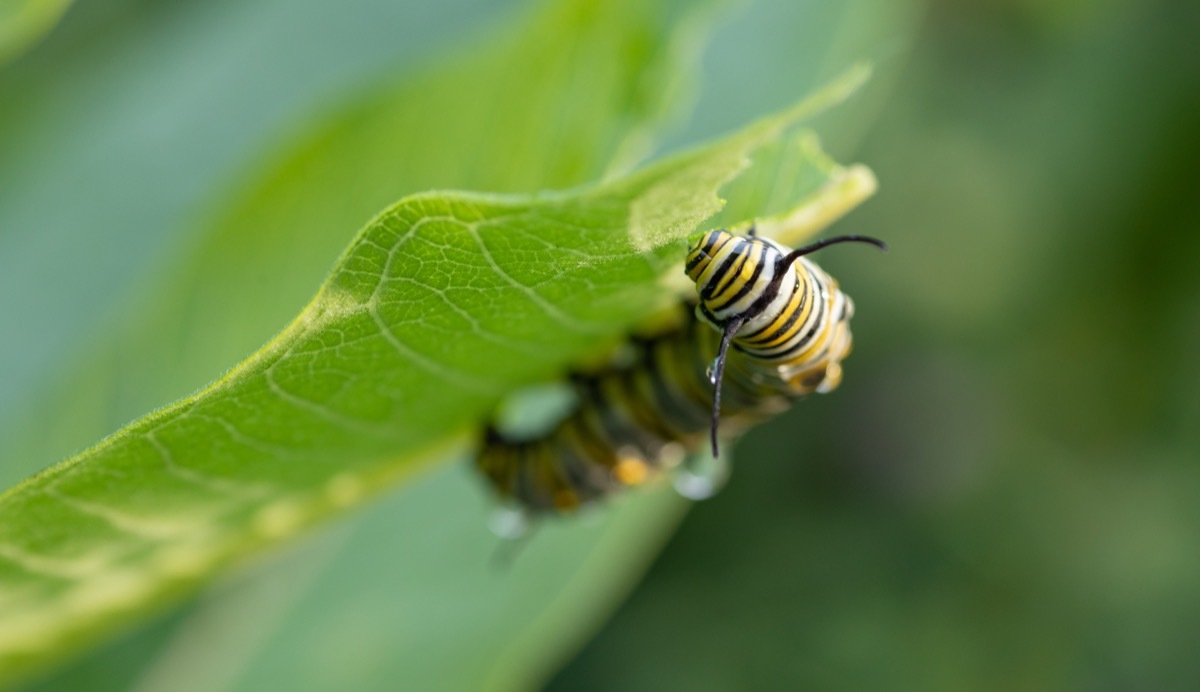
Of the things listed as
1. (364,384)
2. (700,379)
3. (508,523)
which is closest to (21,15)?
→ (364,384)

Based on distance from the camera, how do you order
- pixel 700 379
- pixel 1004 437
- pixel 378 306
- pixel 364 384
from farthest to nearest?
pixel 1004 437
pixel 700 379
pixel 364 384
pixel 378 306

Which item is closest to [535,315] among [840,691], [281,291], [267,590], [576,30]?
[576,30]

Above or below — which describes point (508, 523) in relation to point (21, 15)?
below

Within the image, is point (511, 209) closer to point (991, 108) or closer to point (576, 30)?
point (576, 30)

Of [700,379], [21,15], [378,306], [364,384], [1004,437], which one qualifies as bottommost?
[1004,437]

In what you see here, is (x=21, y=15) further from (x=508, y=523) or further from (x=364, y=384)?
(x=508, y=523)

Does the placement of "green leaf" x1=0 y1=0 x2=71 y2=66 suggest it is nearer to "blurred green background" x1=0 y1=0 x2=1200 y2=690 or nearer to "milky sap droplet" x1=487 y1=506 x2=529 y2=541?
"milky sap droplet" x1=487 y1=506 x2=529 y2=541
